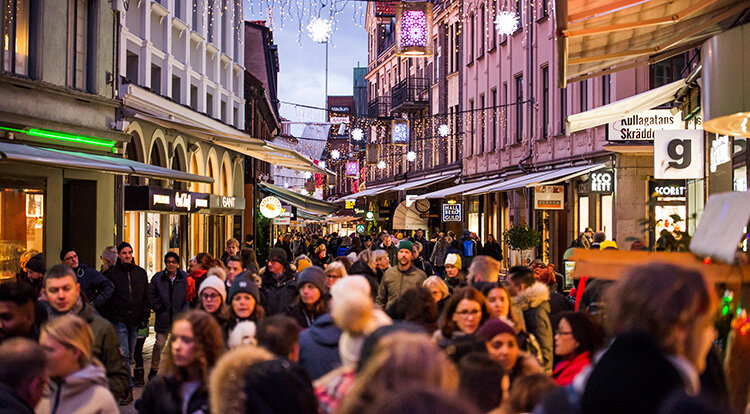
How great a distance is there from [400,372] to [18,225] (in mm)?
14752

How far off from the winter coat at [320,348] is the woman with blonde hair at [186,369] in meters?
0.59

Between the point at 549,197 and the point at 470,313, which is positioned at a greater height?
the point at 549,197

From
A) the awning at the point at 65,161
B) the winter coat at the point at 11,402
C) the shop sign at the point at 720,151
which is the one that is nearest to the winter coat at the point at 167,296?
the awning at the point at 65,161

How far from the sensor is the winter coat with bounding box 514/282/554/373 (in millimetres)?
7802

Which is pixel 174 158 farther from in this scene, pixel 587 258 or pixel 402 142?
pixel 587 258

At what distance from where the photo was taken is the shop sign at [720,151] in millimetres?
13195

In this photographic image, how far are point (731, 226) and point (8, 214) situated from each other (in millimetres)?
13188

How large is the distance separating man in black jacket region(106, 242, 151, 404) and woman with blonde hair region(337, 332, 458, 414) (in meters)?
9.42

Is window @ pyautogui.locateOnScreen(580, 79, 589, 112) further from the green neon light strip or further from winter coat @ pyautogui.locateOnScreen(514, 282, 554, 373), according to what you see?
winter coat @ pyautogui.locateOnScreen(514, 282, 554, 373)

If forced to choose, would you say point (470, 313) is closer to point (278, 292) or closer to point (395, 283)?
point (278, 292)

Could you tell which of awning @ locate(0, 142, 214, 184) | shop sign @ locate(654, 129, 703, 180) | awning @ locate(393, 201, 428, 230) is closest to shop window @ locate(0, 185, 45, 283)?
awning @ locate(0, 142, 214, 184)

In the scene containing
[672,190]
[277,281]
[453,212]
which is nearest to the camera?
[277,281]

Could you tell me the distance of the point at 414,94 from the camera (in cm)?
5088

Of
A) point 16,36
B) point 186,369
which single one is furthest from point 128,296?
point 186,369
